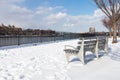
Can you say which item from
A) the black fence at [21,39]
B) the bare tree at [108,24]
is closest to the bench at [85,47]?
the black fence at [21,39]

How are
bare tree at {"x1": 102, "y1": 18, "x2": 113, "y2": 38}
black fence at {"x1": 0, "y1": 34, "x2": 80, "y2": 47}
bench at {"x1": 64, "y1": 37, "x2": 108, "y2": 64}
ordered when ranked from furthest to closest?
1. bare tree at {"x1": 102, "y1": 18, "x2": 113, "y2": 38}
2. black fence at {"x1": 0, "y1": 34, "x2": 80, "y2": 47}
3. bench at {"x1": 64, "y1": 37, "x2": 108, "y2": 64}

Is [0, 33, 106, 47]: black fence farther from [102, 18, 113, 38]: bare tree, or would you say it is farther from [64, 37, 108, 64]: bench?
[102, 18, 113, 38]: bare tree

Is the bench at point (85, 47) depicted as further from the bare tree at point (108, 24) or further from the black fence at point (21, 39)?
the bare tree at point (108, 24)

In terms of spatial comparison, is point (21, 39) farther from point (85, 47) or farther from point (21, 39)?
point (85, 47)

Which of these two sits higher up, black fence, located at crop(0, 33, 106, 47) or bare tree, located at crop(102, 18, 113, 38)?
bare tree, located at crop(102, 18, 113, 38)

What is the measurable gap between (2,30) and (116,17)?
12.0 metres

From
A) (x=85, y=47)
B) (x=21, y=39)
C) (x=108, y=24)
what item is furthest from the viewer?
(x=108, y=24)

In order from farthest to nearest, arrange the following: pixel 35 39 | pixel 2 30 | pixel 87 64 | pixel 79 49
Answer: pixel 35 39
pixel 2 30
pixel 79 49
pixel 87 64

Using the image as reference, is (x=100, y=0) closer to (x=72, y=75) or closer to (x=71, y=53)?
(x=71, y=53)

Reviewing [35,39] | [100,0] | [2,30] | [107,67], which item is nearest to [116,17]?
[100,0]

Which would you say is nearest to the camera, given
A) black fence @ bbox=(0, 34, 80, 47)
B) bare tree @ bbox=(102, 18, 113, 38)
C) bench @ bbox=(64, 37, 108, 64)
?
bench @ bbox=(64, 37, 108, 64)

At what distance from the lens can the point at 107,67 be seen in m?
9.34

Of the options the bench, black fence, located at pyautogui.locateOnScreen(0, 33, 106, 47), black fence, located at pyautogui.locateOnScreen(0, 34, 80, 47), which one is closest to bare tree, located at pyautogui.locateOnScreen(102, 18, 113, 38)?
black fence, located at pyautogui.locateOnScreen(0, 33, 106, 47)

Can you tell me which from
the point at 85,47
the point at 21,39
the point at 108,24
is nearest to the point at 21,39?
the point at 21,39
